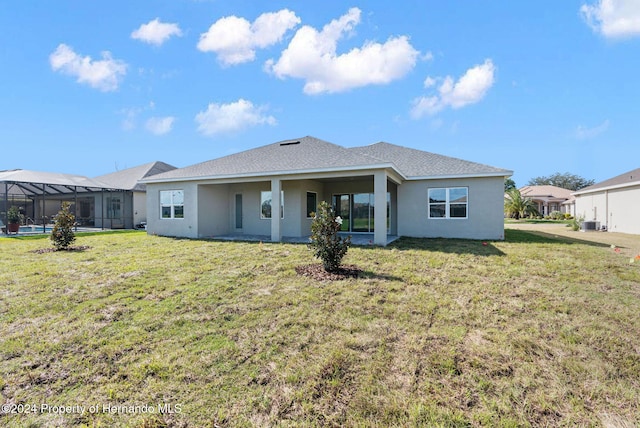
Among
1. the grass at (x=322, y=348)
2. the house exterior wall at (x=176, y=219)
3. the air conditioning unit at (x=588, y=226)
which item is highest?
the house exterior wall at (x=176, y=219)

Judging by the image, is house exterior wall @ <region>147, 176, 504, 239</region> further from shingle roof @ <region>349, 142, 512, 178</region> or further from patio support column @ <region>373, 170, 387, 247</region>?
patio support column @ <region>373, 170, 387, 247</region>

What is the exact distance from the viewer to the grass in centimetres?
277

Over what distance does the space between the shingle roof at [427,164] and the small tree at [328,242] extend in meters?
5.07

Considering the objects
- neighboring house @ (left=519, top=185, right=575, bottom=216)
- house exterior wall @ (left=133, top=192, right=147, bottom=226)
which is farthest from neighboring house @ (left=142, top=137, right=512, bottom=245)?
neighboring house @ (left=519, top=185, right=575, bottom=216)

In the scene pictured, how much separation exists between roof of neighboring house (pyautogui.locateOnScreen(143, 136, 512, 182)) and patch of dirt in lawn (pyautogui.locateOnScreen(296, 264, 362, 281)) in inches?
178

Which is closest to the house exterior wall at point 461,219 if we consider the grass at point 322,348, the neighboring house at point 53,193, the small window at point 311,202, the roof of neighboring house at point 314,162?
the roof of neighboring house at point 314,162

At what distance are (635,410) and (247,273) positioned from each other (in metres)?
6.33

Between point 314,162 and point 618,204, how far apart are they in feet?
69.8

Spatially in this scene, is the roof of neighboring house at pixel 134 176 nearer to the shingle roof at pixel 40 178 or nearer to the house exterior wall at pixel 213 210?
the shingle roof at pixel 40 178

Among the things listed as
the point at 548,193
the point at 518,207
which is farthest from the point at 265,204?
the point at 548,193

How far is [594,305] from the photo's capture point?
5039 mm

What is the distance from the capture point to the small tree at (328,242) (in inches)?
270

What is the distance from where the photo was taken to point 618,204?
762 inches

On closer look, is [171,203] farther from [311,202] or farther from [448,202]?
[448,202]
